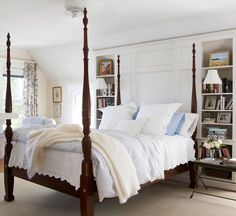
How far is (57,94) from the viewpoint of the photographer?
754 cm

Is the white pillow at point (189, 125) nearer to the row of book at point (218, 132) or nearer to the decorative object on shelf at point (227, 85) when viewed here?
the row of book at point (218, 132)

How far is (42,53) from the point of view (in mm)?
6941

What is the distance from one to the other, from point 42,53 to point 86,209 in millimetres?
4986

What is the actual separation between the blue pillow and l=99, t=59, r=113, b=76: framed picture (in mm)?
1877

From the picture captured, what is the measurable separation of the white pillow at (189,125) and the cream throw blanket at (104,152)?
1493mm

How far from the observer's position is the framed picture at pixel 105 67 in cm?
570

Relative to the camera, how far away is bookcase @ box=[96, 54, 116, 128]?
5633 millimetres

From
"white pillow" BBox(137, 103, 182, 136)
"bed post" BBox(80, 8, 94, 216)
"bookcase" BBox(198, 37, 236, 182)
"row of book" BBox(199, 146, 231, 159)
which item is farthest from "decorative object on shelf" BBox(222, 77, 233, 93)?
"bed post" BBox(80, 8, 94, 216)

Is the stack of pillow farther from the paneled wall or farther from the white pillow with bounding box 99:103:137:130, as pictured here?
the paneled wall

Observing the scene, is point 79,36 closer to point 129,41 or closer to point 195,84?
point 129,41

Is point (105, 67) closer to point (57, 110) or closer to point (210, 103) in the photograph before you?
point (210, 103)

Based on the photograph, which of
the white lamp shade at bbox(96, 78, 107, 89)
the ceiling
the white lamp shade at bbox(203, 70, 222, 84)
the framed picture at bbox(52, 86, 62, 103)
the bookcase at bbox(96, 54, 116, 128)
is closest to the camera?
the ceiling

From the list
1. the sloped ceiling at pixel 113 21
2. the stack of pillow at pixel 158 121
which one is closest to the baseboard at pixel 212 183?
the stack of pillow at pixel 158 121

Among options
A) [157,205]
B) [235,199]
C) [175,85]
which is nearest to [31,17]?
[175,85]
